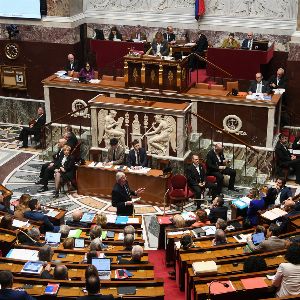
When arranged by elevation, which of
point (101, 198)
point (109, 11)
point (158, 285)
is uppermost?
point (109, 11)

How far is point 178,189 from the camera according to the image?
13953mm

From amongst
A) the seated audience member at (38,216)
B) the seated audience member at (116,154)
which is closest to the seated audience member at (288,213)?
the seated audience member at (38,216)

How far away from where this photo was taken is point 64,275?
8.79m

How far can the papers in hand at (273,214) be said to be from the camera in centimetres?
1128

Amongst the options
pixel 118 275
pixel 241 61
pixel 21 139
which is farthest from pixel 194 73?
pixel 118 275

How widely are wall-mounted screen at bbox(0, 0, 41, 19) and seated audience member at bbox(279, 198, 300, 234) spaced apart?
34.2 ft

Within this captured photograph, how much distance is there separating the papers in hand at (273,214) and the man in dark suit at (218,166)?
9.58ft

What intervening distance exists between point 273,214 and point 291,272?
3.55 metres

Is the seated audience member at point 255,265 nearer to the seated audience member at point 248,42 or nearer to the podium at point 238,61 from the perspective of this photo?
the podium at point 238,61

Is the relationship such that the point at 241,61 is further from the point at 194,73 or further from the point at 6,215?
the point at 6,215

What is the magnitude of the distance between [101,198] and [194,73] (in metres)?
5.26

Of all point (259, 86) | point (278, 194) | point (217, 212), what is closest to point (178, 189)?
point (217, 212)

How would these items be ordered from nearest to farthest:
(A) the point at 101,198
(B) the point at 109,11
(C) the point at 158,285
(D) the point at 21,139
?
1. (C) the point at 158,285
2. (A) the point at 101,198
3. (D) the point at 21,139
4. (B) the point at 109,11

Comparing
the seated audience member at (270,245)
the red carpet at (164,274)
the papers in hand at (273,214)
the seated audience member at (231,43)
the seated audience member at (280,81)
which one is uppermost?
the seated audience member at (231,43)
